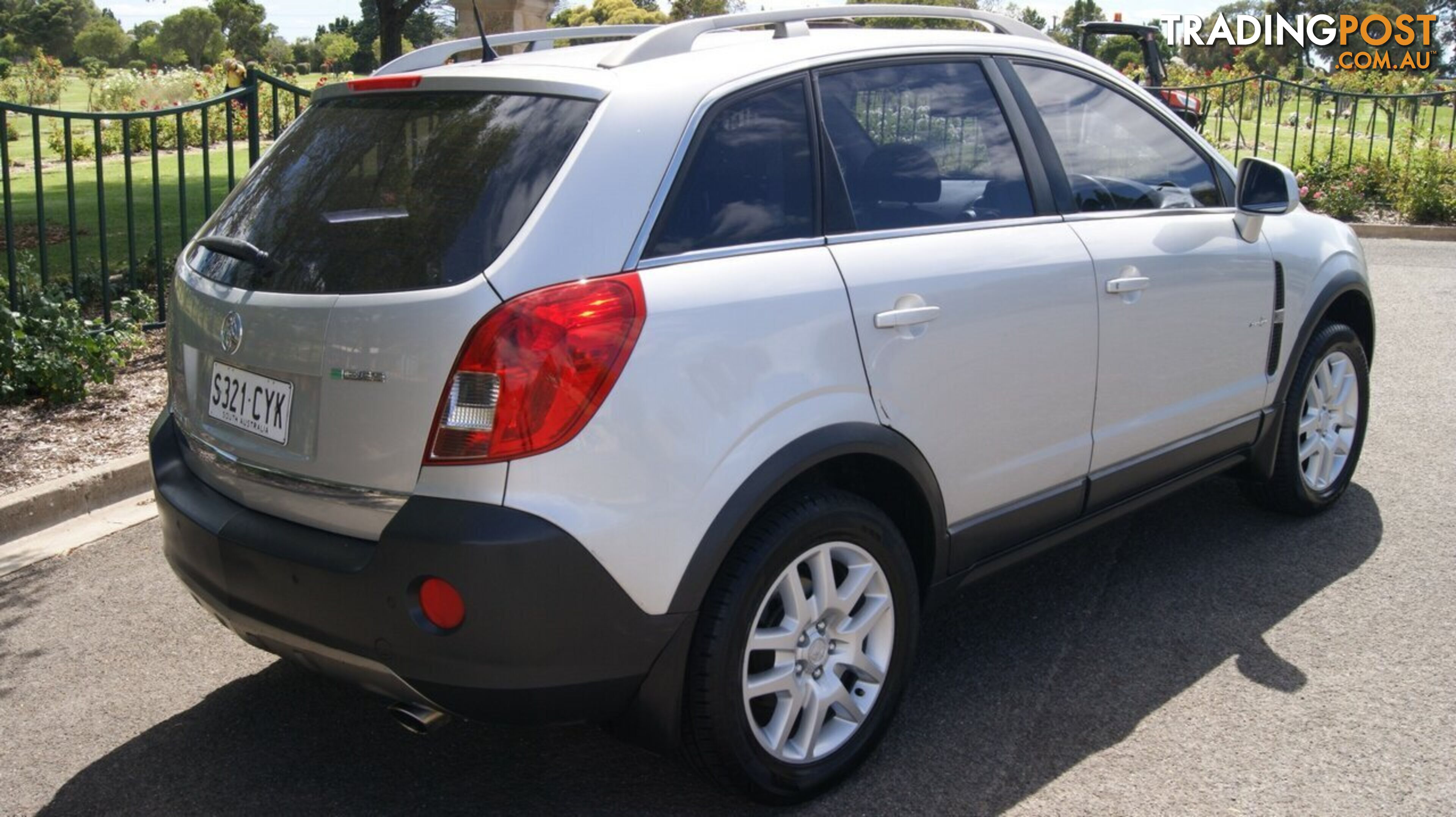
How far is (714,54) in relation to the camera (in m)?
3.28

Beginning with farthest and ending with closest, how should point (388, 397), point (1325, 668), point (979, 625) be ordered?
point (979, 625) < point (1325, 668) < point (388, 397)

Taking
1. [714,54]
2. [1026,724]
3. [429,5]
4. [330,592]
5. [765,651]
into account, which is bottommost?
[1026,724]

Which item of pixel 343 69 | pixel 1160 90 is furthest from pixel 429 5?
pixel 343 69

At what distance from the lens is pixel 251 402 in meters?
3.08

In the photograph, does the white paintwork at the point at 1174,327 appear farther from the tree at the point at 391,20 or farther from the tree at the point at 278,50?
the tree at the point at 278,50

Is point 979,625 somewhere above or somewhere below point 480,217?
below

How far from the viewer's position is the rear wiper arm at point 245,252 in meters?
3.11

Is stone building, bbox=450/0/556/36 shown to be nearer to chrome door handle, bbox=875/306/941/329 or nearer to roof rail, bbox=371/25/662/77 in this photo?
roof rail, bbox=371/25/662/77

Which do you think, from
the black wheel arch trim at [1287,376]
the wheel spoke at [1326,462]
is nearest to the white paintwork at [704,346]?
the black wheel arch trim at [1287,376]

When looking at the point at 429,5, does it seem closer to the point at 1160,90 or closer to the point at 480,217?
the point at 1160,90

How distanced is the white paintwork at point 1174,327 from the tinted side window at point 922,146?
0.32m

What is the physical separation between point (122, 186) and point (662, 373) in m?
13.9

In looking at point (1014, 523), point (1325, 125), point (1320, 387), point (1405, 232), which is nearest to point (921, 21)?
point (1320, 387)

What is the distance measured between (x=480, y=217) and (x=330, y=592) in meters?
0.85
